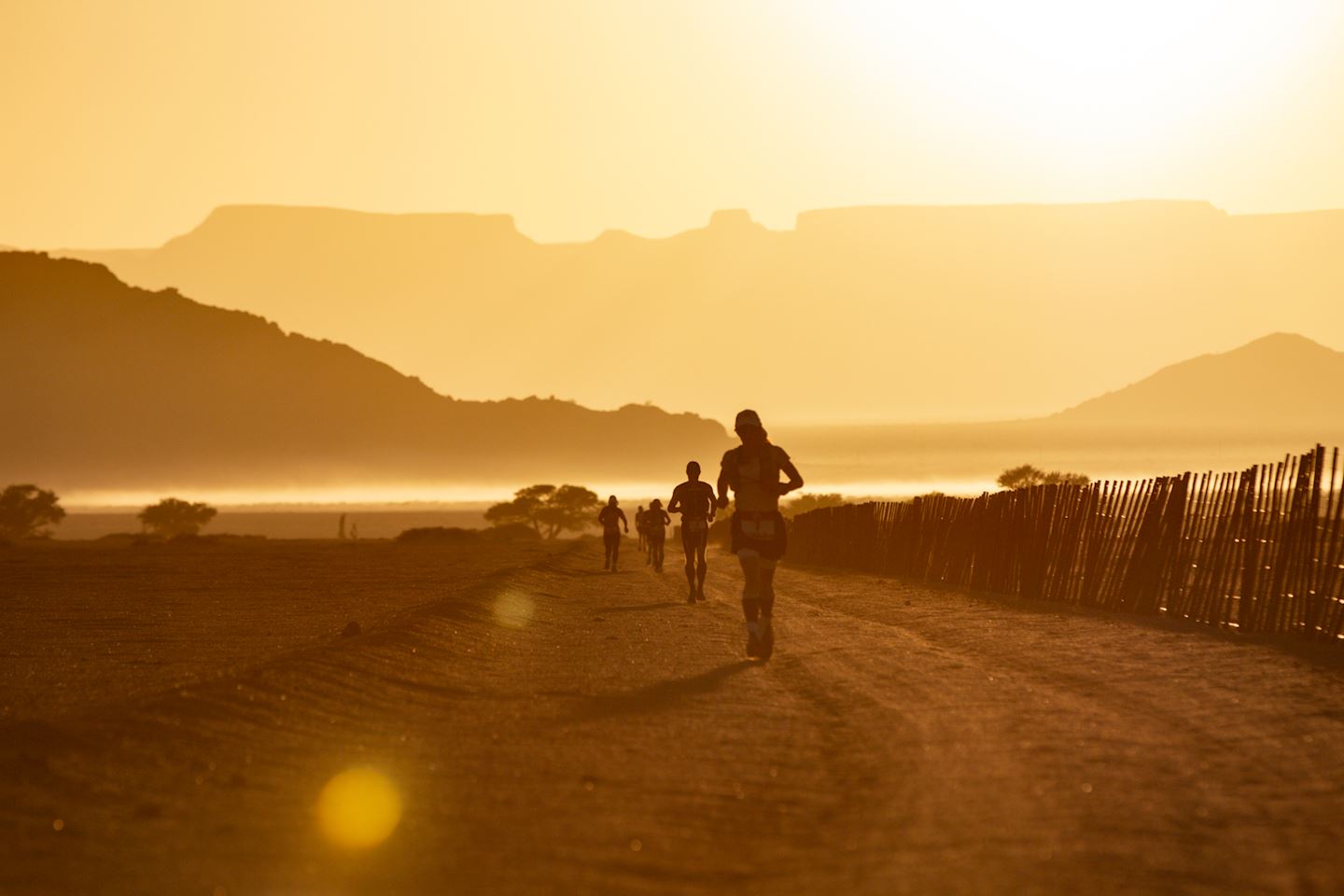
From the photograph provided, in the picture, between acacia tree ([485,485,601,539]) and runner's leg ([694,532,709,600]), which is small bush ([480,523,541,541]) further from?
runner's leg ([694,532,709,600])

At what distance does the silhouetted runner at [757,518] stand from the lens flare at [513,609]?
566cm

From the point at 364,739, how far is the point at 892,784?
3303mm

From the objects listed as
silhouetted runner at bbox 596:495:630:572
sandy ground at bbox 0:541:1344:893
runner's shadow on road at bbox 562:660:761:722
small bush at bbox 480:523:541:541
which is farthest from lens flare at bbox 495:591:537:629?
small bush at bbox 480:523:541:541

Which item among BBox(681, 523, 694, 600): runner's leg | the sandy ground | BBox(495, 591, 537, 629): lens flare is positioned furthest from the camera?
BBox(681, 523, 694, 600): runner's leg

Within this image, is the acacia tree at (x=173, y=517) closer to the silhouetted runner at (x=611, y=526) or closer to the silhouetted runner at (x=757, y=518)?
the silhouetted runner at (x=611, y=526)

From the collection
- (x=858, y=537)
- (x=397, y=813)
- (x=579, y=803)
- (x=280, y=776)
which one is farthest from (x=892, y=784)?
(x=858, y=537)

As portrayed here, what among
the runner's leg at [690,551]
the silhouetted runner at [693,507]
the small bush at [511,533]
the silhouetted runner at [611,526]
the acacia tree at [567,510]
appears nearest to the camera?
the silhouetted runner at [693,507]

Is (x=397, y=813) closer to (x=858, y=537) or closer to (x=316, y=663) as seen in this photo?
(x=316, y=663)

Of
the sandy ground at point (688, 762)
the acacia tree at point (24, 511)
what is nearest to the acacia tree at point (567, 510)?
the acacia tree at point (24, 511)

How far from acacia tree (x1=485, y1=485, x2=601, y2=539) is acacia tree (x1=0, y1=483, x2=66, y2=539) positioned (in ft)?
163

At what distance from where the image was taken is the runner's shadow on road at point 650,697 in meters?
11.5

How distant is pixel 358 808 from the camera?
8.04 m

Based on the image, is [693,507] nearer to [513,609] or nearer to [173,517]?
[513,609]

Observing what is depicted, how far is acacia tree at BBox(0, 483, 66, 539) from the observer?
422 ft
